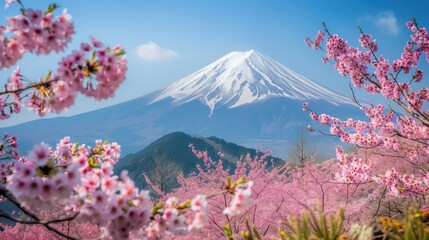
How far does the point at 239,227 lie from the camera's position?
8984mm

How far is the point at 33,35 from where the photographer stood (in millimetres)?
2316

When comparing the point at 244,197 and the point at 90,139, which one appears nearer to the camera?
the point at 244,197

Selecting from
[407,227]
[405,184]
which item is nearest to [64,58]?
[407,227]

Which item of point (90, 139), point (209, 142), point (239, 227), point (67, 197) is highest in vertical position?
point (90, 139)

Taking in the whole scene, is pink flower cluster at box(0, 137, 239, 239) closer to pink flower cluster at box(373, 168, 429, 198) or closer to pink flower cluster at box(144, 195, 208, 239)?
pink flower cluster at box(144, 195, 208, 239)

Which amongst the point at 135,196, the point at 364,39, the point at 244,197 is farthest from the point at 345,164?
the point at 135,196

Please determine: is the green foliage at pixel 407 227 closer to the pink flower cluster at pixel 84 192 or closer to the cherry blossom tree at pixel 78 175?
the cherry blossom tree at pixel 78 175

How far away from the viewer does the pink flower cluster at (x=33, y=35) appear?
89.5 inches

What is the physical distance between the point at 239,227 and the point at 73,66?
24.7 feet

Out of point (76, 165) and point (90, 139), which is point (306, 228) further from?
point (90, 139)

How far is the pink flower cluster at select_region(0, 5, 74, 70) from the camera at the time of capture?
7.46ft

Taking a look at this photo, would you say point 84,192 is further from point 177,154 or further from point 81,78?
point 177,154

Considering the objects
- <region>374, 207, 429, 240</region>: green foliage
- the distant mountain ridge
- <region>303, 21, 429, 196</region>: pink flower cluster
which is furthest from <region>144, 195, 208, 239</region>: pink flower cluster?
the distant mountain ridge

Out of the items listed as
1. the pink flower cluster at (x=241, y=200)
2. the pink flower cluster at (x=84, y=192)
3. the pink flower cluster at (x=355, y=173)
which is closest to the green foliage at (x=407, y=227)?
the pink flower cluster at (x=241, y=200)
